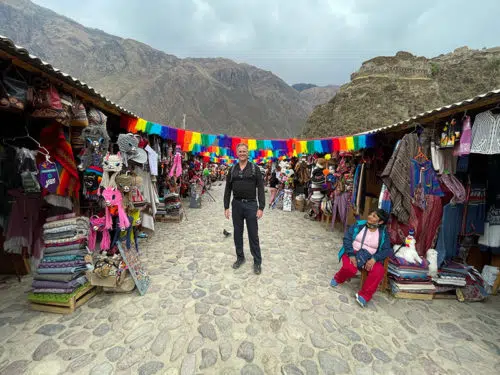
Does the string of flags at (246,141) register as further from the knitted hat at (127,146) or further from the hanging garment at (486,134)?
the hanging garment at (486,134)

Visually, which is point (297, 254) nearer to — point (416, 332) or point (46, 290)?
point (416, 332)

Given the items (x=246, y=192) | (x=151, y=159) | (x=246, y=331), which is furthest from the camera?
Result: (x=151, y=159)

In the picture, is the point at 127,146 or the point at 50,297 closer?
the point at 50,297

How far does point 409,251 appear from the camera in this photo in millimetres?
3590

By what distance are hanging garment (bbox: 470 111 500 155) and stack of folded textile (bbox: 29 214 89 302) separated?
535cm

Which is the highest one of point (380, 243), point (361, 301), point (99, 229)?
point (99, 229)

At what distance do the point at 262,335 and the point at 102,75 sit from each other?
3757 inches

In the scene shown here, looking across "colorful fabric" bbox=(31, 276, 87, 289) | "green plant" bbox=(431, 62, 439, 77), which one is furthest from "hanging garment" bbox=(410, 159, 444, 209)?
"green plant" bbox=(431, 62, 439, 77)

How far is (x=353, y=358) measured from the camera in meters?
2.38

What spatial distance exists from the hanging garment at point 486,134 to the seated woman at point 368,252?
138cm

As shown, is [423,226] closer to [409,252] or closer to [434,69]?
[409,252]

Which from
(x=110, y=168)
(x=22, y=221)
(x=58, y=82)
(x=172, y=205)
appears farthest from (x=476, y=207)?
(x=172, y=205)

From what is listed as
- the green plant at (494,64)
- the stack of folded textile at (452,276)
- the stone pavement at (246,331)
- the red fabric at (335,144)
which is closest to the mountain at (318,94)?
the green plant at (494,64)

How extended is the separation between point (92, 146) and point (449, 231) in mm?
5840
